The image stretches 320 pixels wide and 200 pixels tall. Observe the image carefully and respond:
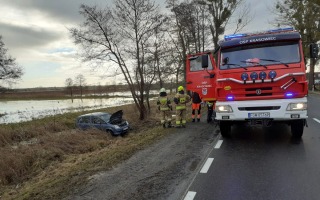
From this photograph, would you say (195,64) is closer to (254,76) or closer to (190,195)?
(254,76)

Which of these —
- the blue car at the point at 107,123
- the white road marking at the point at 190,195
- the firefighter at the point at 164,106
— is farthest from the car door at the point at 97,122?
the white road marking at the point at 190,195

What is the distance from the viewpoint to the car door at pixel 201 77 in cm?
1312

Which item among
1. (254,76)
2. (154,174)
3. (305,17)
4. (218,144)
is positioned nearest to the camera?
(154,174)

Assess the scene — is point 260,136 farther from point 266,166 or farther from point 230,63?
point 266,166

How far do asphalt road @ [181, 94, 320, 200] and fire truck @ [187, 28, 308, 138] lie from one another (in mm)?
683

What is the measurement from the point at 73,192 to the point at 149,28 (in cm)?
1804

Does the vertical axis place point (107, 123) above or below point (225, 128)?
below

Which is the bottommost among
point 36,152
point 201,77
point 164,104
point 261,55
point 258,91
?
point 36,152

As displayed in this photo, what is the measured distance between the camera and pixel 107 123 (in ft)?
59.1

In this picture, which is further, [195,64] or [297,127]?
[195,64]

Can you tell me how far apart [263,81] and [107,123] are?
12265 mm

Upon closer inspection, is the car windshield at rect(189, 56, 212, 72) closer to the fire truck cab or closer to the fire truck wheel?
the fire truck wheel

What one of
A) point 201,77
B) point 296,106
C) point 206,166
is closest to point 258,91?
point 296,106

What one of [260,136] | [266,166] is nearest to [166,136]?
[260,136]
